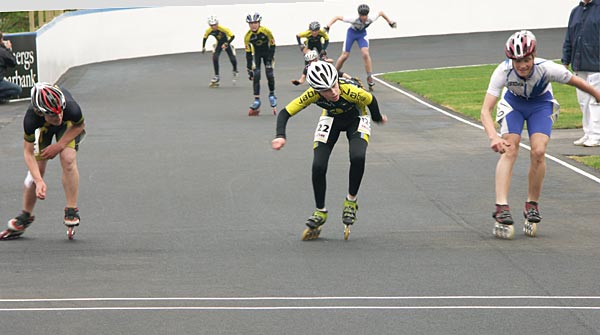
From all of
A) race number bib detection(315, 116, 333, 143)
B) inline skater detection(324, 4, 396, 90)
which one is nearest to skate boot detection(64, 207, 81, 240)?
race number bib detection(315, 116, 333, 143)

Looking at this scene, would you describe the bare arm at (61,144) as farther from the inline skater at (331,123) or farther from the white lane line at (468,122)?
the white lane line at (468,122)

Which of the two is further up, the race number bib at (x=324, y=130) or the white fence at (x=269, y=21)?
the race number bib at (x=324, y=130)

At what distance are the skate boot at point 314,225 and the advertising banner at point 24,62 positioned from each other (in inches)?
654

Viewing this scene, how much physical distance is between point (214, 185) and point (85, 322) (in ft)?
21.5

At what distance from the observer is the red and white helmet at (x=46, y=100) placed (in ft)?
34.1

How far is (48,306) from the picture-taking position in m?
8.35

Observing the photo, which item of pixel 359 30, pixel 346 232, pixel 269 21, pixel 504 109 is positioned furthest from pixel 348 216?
pixel 269 21

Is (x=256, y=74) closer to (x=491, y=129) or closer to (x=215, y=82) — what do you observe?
(x=215, y=82)

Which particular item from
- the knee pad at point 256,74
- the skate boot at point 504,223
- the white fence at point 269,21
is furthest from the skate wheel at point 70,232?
the white fence at point 269,21

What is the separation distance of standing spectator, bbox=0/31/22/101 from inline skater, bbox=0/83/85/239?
12.1 metres

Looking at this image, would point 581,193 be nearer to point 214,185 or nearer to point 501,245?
point 501,245

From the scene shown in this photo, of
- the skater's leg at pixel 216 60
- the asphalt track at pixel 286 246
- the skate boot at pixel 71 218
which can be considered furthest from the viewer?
the skater's leg at pixel 216 60

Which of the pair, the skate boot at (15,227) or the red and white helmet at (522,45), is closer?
the red and white helmet at (522,45)

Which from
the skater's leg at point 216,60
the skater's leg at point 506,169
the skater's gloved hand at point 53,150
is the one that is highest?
the skater's gloved hand at point 53,150
